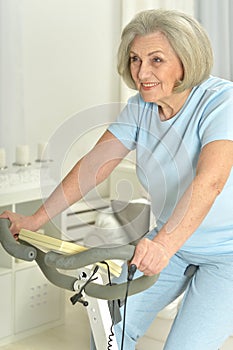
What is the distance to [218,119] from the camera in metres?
1.84

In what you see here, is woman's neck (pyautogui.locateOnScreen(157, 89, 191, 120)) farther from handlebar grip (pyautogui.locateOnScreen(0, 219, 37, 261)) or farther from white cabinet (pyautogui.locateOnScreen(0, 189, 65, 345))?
white cabinet (pyautogui.locateOnScreen(0, 189, 65, 345))

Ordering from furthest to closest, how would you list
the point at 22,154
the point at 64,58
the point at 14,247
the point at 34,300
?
the point at 64,58 < the point at 22,154 < the point at 34,300 < the point at 14,247

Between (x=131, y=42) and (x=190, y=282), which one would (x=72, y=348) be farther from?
(x=131, y=42)

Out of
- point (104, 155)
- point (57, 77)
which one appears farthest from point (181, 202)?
point (57, 77)

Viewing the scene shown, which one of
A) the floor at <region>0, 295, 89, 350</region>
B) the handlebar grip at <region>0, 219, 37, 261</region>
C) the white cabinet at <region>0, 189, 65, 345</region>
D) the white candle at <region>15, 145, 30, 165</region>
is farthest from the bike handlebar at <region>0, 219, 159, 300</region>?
the white candle at <region>15, 145, 30, 165</region>

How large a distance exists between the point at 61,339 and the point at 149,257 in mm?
1780

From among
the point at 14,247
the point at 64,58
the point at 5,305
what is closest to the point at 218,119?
the point at 14,247

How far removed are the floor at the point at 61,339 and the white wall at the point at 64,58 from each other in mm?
1047

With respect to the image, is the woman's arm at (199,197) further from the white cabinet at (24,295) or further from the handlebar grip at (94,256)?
the white cabinet at (24,295)

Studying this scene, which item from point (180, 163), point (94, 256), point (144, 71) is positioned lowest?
point (94, 256)

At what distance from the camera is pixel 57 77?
3.99 metres

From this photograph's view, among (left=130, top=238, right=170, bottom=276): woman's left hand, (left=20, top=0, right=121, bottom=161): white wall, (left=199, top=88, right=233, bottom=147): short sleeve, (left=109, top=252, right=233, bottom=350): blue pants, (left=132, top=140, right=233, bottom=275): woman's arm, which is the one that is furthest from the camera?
(left=20, top=0, right=121, bottom=161): white wall

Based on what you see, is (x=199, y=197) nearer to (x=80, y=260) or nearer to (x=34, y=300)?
(x=80, y=260)

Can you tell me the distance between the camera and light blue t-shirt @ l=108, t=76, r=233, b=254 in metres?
1.92
